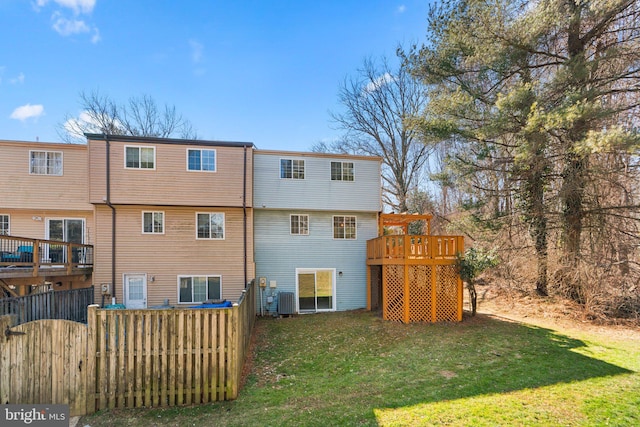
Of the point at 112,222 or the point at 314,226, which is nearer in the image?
the point at 112,222

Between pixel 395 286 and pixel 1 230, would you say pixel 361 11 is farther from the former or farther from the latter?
pixel 1 230

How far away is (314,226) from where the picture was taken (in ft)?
44.1

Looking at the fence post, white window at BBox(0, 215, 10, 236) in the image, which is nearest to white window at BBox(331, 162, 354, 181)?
the fence post

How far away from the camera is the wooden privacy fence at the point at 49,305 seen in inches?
251

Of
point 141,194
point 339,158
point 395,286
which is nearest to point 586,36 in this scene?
point 339,158

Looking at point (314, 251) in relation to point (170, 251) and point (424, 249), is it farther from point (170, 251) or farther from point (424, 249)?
point (170, 251)

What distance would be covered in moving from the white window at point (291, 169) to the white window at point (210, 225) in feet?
10.6

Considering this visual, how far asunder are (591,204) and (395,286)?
8.17 meters

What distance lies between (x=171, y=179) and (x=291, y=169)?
4884 millimetres

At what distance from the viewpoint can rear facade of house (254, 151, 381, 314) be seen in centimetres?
1300

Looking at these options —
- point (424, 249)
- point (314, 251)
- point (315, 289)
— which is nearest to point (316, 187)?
point (314, 251)

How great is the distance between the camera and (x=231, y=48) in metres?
15.0

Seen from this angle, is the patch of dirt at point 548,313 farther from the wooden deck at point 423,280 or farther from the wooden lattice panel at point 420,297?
the wooden lattice panel at point 420,297

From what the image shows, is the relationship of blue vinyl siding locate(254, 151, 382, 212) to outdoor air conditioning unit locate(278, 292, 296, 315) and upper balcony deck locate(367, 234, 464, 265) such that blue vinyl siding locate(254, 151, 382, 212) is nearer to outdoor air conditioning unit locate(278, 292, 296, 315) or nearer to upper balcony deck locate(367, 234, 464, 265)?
upper balcony deck locate(367, 234, 464, 265)
